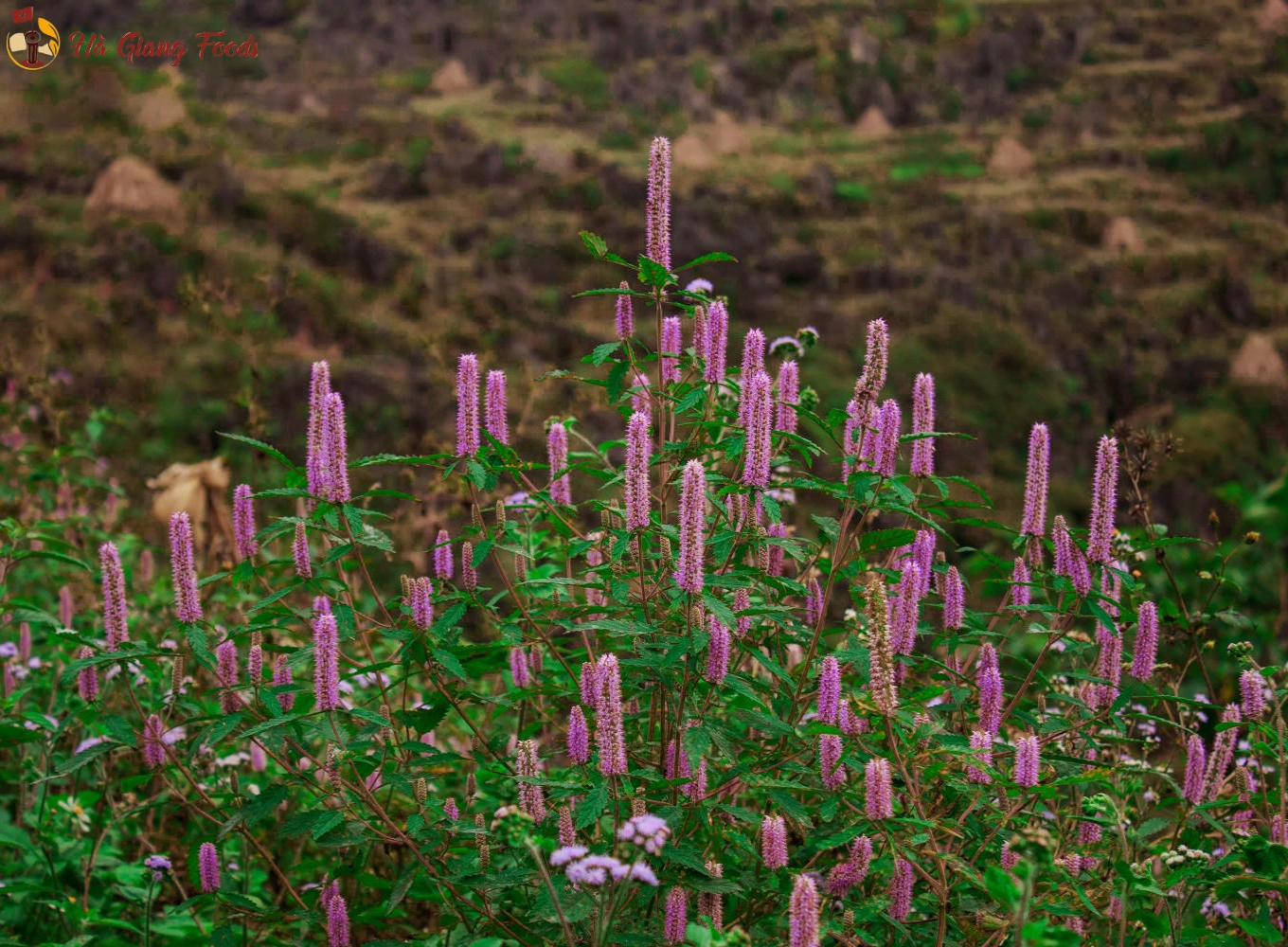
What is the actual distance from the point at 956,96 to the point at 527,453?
52.8 feet

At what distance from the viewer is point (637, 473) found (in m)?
1.94

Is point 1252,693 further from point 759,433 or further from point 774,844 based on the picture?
point 759,433

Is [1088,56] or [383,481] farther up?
[1088,56]

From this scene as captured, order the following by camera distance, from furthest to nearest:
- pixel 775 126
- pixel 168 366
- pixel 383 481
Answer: pixel 775 126, pixel 168 366, pixel 383 481

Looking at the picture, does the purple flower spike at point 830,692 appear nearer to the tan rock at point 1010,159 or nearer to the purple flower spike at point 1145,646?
the purple flower spike at point 1145,646

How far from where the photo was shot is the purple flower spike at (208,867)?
2.44 m

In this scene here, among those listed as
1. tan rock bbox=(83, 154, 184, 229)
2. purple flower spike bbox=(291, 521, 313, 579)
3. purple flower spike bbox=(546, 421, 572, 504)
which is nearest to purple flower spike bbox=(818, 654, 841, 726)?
purple flower spike bbox=(546, 421, 572, 504)

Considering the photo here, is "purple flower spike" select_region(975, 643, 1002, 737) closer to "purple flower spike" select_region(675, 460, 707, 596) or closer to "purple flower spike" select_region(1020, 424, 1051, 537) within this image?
"purple flower spike" select_region(1020, 424, 1051, 537)

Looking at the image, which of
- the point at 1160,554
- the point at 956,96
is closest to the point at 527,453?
the point at 1160,554

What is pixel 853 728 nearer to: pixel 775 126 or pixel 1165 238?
pixel 1165 238

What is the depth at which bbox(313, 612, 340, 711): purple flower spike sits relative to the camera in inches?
80.0

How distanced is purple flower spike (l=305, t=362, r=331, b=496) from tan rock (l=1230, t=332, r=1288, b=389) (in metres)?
13.4

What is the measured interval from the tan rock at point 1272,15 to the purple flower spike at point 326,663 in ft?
86.1

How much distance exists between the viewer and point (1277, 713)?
2273 millimetres
